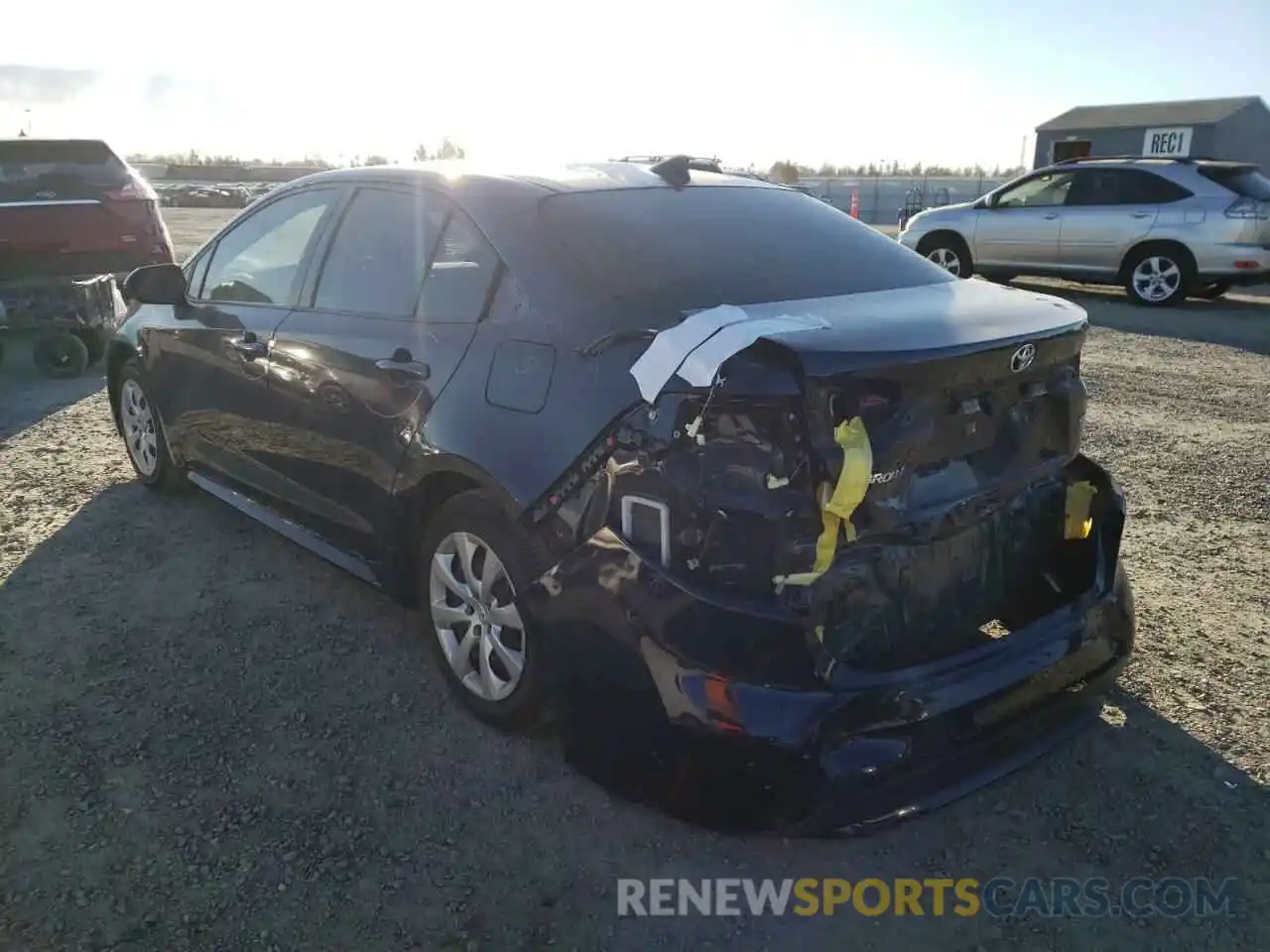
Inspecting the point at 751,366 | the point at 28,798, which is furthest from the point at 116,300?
the point at 751,366

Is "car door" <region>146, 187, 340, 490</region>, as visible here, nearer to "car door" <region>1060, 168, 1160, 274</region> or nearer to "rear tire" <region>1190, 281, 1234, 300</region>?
"car door" <region>1060, 168, 1160, 274</region>

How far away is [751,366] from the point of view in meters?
2.22

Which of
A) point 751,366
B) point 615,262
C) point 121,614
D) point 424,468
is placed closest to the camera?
point 751,366

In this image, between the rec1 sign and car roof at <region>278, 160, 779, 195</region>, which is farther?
the rec1 sign

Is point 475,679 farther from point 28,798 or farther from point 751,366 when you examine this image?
point 751,366

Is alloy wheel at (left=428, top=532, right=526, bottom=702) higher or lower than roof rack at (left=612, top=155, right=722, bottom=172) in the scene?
lower

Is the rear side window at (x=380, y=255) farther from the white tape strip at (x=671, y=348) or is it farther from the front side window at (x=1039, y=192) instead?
the front side window at (x=1039, y=192)

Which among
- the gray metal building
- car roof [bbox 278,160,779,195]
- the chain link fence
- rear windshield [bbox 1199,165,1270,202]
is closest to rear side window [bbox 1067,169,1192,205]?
rear windshield [bbox 1199,165,1270,202]

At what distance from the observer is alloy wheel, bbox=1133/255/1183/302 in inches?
460

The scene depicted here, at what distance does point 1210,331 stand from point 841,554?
9.79 m

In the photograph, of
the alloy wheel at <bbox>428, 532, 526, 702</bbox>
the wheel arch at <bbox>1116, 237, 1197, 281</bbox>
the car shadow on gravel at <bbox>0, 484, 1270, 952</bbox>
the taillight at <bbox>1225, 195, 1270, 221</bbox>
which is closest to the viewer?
the car shadow on gravel at <bbox>0, 484, 1270, 952</bbox>

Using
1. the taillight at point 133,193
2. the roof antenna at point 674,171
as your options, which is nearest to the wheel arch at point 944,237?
the taillight at point 133,193

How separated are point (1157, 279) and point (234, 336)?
11171 mm

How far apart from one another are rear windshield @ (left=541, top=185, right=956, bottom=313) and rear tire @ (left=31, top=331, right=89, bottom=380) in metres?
6.66
